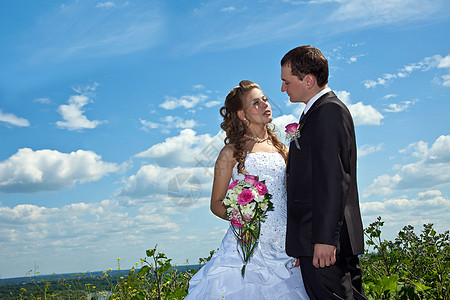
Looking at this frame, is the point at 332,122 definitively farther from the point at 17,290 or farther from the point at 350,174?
the point at 17,290

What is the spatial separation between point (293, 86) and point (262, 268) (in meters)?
1.87

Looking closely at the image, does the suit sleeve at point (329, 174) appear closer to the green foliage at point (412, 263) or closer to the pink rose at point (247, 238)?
the pink rose at point (247, 238)

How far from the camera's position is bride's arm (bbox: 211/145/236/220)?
15.9 ft

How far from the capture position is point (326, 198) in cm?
343

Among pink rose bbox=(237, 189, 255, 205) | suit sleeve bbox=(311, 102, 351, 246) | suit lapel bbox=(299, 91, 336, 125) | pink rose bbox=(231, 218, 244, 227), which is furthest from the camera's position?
pink rose bbox=(231, 218, 244, 227)

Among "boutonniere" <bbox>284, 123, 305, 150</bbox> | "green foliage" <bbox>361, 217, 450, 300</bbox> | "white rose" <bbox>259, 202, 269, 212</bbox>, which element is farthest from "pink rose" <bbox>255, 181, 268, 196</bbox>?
"green foliage" <bbox>361, 217, 450, 300</bbox>

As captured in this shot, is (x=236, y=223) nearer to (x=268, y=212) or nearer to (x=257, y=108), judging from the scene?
(x=268, y=212)

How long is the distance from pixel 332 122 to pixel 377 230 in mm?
3439

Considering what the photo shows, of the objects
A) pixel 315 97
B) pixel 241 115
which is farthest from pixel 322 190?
pixel 241 115

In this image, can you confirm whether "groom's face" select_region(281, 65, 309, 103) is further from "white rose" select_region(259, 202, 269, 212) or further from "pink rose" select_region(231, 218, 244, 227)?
"pink rose" select_region(231, 218, 244, 227)

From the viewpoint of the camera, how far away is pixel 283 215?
4.63 m

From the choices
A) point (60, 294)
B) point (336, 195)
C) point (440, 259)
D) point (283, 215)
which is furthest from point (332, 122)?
point (60, 294)

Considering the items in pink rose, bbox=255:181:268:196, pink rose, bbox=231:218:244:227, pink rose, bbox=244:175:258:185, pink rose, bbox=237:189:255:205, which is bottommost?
pink rose, bbox=231:218:244:227

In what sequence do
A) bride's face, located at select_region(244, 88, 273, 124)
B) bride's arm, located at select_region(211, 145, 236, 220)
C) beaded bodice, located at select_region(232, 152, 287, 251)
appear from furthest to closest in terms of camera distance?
bride's face, located at select_region(244, 88, 273, 124)
bride's arm, located at select_region(211, 145, 236, 220)
beaded bodice, located at select_region(232, 152, 287, 251)
